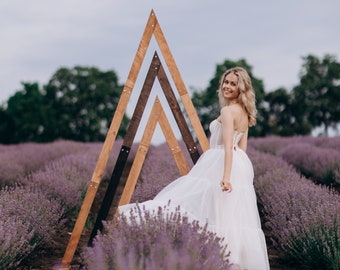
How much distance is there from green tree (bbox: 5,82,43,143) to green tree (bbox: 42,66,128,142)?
2.33 ft

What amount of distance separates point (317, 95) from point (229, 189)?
94.4ft

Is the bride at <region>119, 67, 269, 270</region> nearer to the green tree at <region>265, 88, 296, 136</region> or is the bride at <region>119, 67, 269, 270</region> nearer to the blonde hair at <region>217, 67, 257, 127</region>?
the blonde hair at <region>217, 67, 257, 127</region>

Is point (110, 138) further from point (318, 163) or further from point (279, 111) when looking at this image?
point (279, 111)

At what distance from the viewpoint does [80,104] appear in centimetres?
3234

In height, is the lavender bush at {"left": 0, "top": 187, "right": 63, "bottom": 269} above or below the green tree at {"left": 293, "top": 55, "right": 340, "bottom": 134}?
below

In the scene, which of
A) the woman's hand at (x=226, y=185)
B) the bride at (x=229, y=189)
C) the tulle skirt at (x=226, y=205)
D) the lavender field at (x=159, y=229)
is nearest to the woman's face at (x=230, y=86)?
the bride at (x=229, y=189)

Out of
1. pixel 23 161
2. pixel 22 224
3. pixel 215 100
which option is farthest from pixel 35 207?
pixel 215 100

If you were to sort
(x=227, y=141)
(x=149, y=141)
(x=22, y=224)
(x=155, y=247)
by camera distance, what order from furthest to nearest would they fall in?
(x=149, y=141)
(x=22, y=224)
(x=227, y=141)
(x=155, y=247)

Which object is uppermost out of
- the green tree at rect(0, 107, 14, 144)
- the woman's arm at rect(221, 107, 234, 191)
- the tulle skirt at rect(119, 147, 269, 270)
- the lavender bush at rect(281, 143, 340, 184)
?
the green tree at rect(0, 107, 14, 144)

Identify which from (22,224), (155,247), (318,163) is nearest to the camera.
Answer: (155,247)

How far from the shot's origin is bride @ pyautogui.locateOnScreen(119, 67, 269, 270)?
382 cm

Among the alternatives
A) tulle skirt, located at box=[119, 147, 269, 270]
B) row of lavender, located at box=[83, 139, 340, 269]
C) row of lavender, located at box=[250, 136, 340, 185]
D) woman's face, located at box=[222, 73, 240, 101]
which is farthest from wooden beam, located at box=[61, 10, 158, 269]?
row of lavender, located at box=[250, 136, 340, 185]

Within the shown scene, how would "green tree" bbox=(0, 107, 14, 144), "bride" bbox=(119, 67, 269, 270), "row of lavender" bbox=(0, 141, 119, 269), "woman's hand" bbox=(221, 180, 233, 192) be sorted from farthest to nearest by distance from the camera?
"green tree" bbox=(0, 107, 14, 144), "row of lavender" bbox=(0, 141, 119, 269), "bride" bbox=(119, 67, 269, 270), "woman's hand" bbox=(221, 180, 233, 192)

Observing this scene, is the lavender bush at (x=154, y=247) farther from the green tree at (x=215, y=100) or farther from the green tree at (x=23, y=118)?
the green tree at (x=23, y=118)
